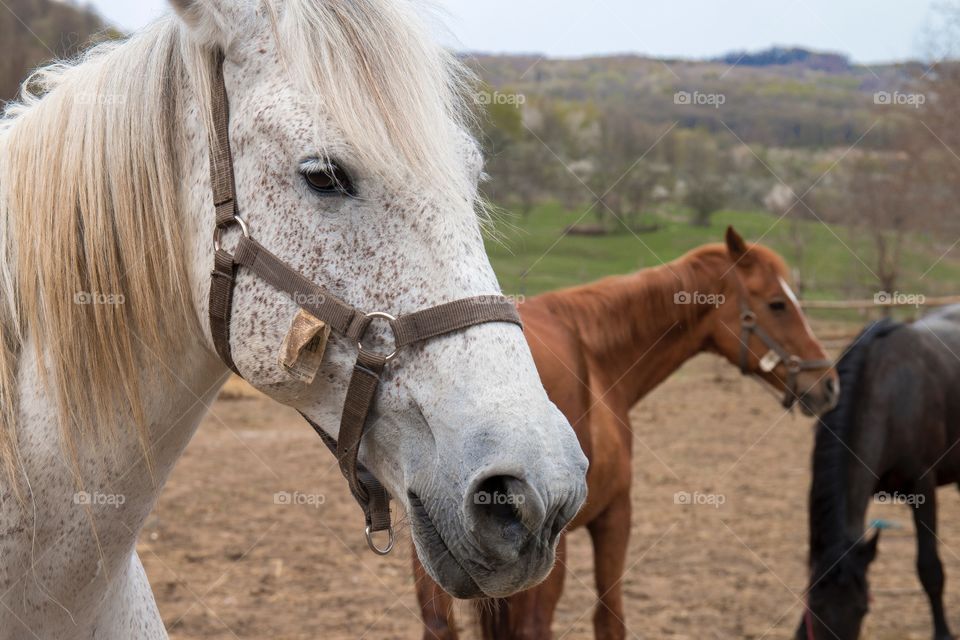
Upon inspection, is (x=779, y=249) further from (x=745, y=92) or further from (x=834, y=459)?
(x=834, y=459)

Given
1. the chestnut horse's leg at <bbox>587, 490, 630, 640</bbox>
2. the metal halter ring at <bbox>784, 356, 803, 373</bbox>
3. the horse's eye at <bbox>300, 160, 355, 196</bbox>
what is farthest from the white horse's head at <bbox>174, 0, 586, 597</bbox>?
the metal halter ring at <bbox>784, 356, 803, 373</bbox>

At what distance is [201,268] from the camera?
1.56m

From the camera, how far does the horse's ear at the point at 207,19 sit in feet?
4.95

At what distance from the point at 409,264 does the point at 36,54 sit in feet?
88.6

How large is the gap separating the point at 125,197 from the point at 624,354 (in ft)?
11.6

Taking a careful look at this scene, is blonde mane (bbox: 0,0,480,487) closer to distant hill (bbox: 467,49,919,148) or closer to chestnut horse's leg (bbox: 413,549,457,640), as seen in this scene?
chestnut horse's leg (bbox: 413,549,457,640)

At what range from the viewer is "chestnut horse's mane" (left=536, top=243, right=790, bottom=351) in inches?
181

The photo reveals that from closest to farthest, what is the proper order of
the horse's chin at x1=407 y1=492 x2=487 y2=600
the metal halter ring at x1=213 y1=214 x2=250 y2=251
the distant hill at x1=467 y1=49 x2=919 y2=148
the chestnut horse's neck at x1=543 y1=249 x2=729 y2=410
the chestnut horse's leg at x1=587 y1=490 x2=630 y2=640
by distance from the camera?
the horse's chin at x1=407 y1=492 x2=487 y2=600, the metal halter ring at x1=213 y1=214 x2=250 y2=251, the chestnut horse's leg at x1=587 y1=490 x2=630 y2=640, the chestnut horse's neck at x1=543 y1=249 x2=729 y2=410, the distant hill at x1=467 y1=49 x2=919 y2=148

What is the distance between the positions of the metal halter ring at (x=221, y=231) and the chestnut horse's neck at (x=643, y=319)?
3.07 metres

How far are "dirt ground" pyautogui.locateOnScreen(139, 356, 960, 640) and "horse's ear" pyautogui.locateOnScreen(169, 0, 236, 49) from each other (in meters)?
2.40

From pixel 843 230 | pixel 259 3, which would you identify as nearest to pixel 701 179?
pixel 843 230

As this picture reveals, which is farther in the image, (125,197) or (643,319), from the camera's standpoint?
(643,319)

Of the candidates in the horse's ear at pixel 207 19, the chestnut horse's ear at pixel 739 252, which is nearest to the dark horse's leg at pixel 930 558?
the chestnut horse's ear at pixel 739 252

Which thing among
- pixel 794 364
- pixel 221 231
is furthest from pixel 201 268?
pixel 794 364
